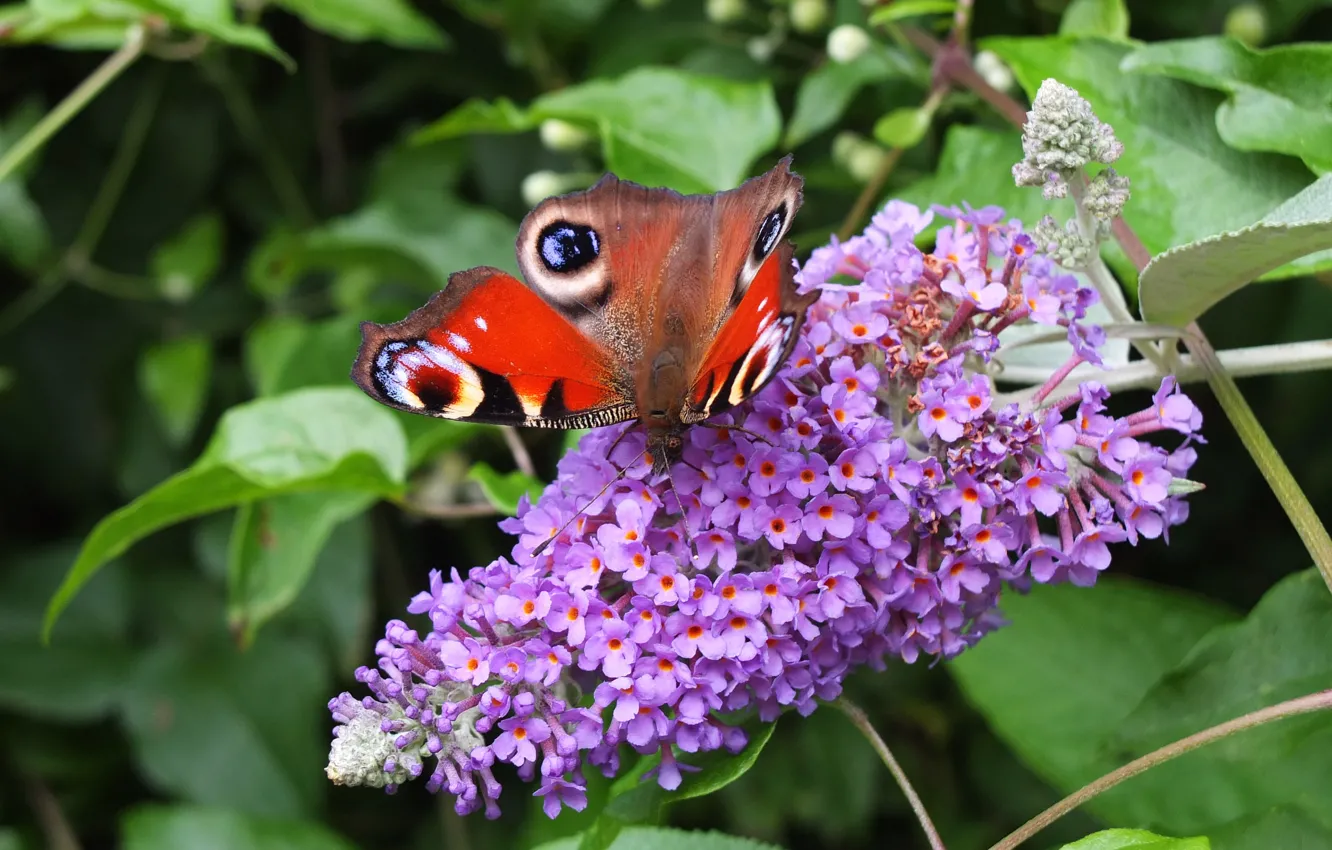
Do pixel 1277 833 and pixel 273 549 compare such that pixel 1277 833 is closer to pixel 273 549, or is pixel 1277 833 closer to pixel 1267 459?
pixel 1267 459

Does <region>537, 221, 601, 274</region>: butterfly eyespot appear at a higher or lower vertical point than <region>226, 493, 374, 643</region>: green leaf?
higher

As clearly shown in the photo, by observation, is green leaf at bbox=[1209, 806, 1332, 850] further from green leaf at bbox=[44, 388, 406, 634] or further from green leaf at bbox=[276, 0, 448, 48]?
green leaf at bbox=[276, 0, 448, 48]

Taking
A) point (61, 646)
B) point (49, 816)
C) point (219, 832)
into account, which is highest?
point (61, 646)

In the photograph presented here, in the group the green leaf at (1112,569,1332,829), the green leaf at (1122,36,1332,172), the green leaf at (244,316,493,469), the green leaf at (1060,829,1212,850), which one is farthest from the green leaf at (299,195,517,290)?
the green leaf at (1060,829,1212,850)

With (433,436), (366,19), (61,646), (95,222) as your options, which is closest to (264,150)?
(95,222)

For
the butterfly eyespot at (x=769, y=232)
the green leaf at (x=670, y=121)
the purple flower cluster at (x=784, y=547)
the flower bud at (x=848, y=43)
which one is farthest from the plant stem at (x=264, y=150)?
the butterfly eyespot at (x=769, y=232)

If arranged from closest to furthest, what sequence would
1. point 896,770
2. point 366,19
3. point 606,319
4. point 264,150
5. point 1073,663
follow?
point 896,770 < point 606,319 < point 1073,663 < point 366,19 < point 264,150

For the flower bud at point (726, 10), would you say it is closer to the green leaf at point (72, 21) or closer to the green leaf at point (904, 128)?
the green leaf at point (904, 128)
